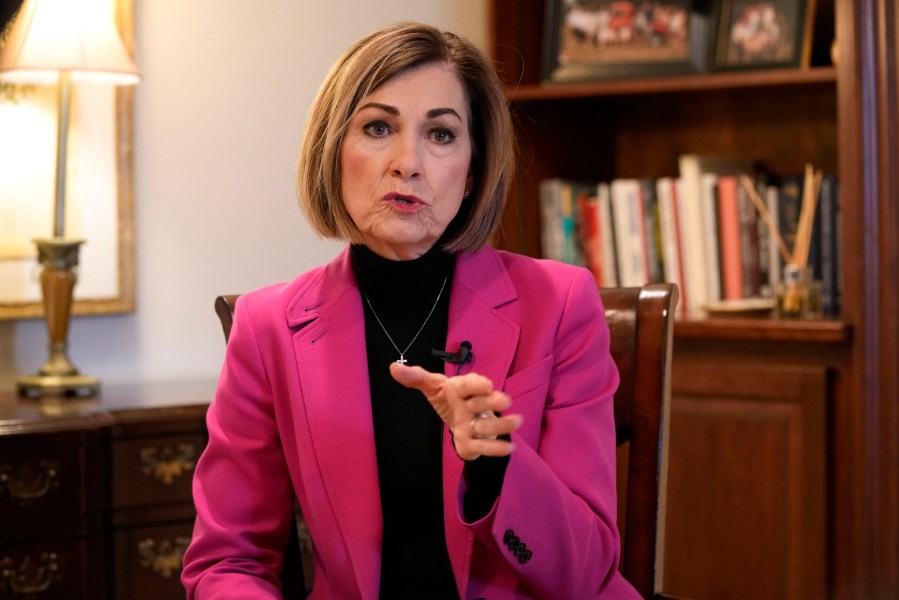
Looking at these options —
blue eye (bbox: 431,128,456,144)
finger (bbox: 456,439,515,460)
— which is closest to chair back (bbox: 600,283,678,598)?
blue eye (bbox: 431,128,456,144)

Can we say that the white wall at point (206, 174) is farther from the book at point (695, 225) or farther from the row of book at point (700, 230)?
the book at point (695, 225)

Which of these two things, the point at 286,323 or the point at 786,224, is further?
the point at 786,224

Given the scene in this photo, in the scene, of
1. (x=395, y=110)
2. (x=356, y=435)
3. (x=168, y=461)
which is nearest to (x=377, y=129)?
(x=395, y=110)

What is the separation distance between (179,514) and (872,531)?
57.1 inches

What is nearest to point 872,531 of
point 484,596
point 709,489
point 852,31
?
point 709,489

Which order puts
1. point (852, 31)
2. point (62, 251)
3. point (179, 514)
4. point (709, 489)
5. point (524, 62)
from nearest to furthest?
point (179, 514) → point (62, 251) → point (852, 31) → point (709, 489) → point (524, 62)

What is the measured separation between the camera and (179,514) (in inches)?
80.3

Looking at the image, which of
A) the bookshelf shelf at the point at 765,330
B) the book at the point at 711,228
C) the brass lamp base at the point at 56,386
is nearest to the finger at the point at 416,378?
the brass lamp base at the point at 56,386

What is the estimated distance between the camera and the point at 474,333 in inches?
59.2

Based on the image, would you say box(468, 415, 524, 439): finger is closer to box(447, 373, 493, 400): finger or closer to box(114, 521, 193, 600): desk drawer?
box(447, 373, 493, 400): finger

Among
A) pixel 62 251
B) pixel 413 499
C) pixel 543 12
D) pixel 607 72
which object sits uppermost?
pixel 543 12

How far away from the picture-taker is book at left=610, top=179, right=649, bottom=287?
2889mm

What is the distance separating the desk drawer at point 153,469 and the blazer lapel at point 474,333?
666mm

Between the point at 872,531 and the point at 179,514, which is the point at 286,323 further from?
the point at 872,531
